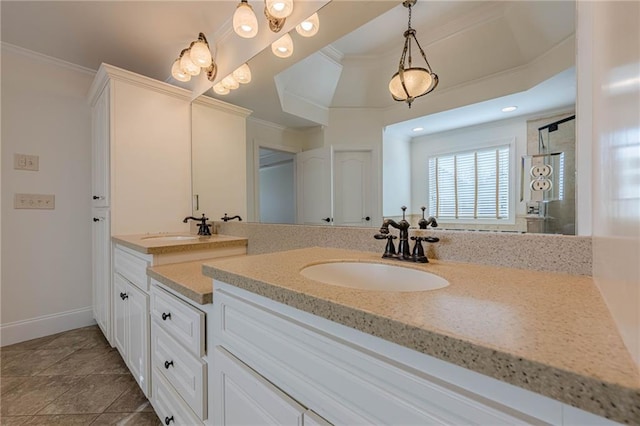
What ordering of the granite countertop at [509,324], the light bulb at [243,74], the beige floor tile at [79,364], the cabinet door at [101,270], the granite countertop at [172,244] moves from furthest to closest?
the cabinet door at [101,270] < the light bulb at [243,74] < the beige floor tile at [79,364] < the granite countertop at [172,244] < the granite countertop at [509,324]

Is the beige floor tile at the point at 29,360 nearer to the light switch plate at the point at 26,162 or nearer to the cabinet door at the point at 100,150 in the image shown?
the cabinet door at the point at 100,150

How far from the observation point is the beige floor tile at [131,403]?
1362mm

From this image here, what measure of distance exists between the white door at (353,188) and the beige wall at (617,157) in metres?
0.70

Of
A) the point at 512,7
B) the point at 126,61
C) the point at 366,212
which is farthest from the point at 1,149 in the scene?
the point at 512,7

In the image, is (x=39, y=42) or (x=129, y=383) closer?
(x=129, y=383)

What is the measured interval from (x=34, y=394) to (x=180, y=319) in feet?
4.30

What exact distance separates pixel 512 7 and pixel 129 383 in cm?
250

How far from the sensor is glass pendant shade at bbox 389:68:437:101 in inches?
39.5

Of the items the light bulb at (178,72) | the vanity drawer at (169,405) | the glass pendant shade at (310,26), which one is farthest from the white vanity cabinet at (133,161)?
the glass pendant shade at (310,26)

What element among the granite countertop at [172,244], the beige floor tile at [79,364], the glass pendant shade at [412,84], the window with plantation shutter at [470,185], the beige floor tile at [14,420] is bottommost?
the beige floor tile at [14,420]

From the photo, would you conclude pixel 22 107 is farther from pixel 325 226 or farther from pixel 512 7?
pixel 512 7

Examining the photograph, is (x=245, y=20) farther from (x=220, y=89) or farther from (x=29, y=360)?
(x=29, y=360)

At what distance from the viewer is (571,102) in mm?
757

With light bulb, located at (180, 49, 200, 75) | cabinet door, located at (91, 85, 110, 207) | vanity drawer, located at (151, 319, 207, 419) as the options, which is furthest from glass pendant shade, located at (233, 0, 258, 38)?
vanity drawer, located at (151, 319, 207, 419)
